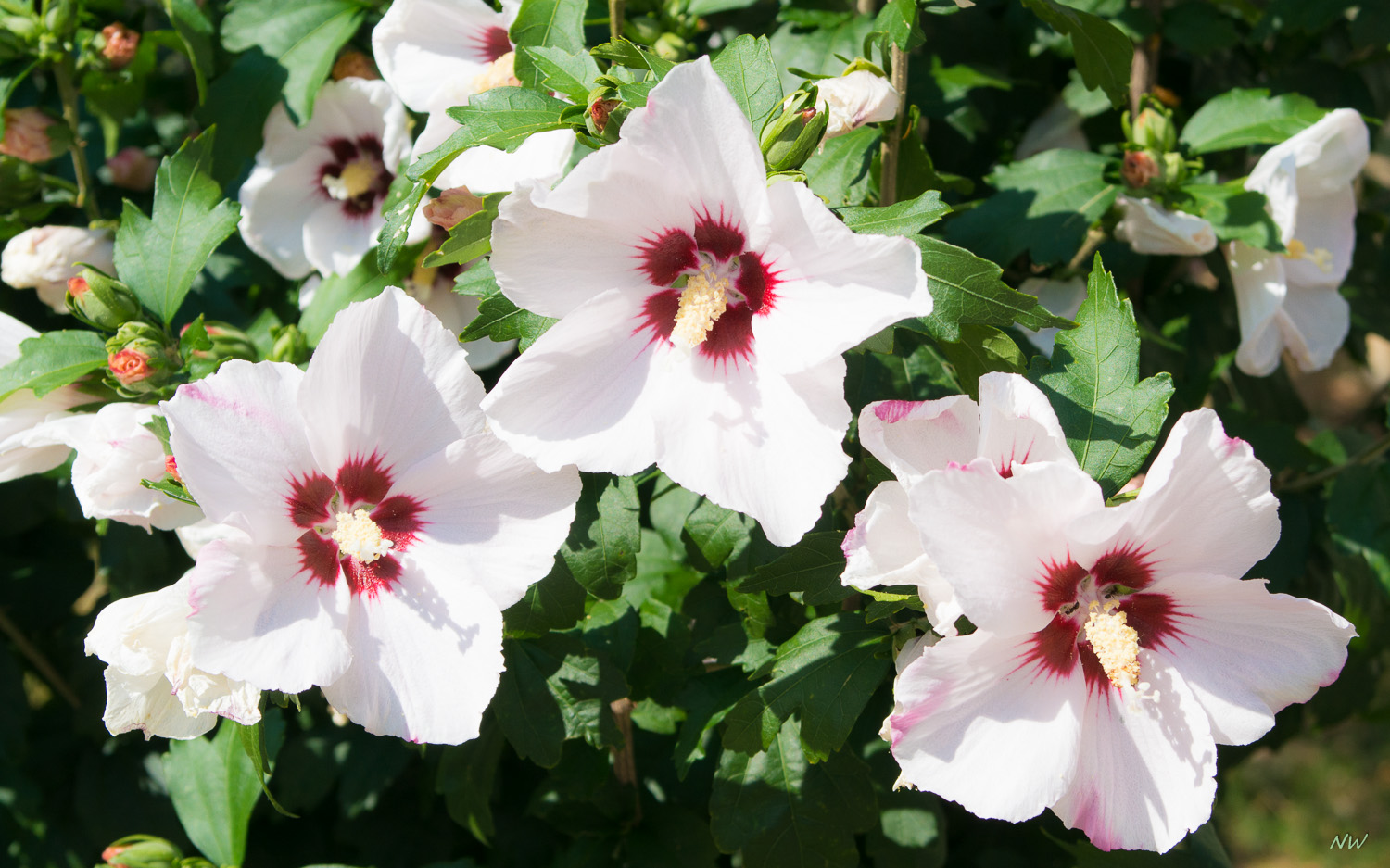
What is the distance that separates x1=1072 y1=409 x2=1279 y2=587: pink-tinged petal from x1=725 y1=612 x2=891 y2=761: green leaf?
1.13 ft

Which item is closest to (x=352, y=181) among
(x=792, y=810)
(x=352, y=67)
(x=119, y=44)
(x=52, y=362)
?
(x=352, y=67)

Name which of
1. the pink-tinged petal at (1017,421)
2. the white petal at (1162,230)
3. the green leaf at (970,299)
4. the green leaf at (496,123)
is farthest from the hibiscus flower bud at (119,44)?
the white petal at (1162,230)

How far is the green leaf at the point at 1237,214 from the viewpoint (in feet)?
5.55

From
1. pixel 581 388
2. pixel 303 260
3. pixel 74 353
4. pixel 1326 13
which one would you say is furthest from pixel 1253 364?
pixel 74 353

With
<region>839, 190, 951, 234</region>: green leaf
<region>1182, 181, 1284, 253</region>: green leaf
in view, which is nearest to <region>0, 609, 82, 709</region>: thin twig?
<region>839, 190, 951, 234</region>: green leaf

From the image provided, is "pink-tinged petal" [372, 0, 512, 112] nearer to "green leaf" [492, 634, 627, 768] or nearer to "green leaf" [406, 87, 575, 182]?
"green leaf" [406, 87, 575, 182]

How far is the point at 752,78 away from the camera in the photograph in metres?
1.22

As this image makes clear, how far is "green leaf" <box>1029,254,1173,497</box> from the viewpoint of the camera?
1253 mm

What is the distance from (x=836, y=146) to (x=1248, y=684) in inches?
34.3

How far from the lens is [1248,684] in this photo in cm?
116

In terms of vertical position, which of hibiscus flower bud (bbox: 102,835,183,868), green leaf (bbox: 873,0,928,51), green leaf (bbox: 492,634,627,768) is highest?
green leaf (bbox: 873,0,928,51)

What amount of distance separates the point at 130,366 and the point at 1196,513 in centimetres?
131

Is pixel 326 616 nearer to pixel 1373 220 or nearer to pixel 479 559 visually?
pixel 479 559

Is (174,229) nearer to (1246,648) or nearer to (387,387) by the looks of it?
(387,387)
